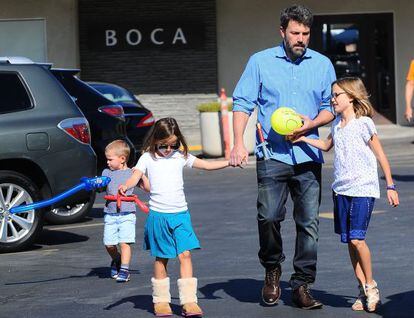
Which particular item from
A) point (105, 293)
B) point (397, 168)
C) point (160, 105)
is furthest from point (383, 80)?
point (105, 293)

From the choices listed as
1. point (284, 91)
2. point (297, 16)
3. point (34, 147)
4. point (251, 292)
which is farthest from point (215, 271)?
point (297, 16)

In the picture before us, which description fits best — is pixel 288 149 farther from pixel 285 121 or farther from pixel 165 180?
pixel 165 180

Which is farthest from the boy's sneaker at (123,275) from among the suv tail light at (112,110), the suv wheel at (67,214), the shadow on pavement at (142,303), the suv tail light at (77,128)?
the suv tail light at (112,110)

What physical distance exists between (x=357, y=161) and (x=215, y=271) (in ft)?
6.91

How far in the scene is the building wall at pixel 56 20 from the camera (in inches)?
1025

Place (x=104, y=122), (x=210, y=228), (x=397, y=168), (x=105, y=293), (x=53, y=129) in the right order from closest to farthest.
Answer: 1. (x=105, y=293)
2. (x=53, y=129)
3. (x=210, y=228)
4. (x=104, y=122)
5. (x=397, y=168)

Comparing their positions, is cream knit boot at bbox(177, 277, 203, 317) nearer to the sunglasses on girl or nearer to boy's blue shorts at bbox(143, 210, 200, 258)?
boy's blue shorts at bbox(143, 210, 200, 258)

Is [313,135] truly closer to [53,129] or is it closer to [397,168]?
[53,129]

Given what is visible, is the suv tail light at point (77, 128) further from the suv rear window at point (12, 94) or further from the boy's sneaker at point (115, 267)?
the boy's sneaker at point (115, 267)

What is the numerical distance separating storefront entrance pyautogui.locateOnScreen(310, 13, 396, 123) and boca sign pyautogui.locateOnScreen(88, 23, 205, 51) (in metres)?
2.84

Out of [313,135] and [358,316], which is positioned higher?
[313,135]

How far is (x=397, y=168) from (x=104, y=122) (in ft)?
17.7

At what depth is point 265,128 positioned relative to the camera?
763 centimetres

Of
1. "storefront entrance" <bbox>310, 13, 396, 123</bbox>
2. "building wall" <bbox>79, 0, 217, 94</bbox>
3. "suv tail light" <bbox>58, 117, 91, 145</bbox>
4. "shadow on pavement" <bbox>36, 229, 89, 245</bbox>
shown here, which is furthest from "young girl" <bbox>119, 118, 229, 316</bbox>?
"storefront entrance" <bbox>310, 13, 396, 123</bbox>
